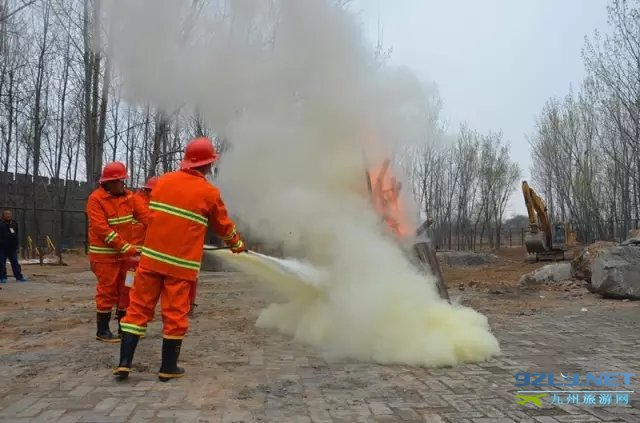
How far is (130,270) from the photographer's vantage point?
221 inches

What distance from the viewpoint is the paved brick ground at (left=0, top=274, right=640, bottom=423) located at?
3369 mm

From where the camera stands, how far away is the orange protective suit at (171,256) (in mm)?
4102

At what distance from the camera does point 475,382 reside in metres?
4.12

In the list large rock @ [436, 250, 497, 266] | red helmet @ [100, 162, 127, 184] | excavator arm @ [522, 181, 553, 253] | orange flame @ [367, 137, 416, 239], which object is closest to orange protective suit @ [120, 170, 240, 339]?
red helmet @ [100, 162, 127, 184]

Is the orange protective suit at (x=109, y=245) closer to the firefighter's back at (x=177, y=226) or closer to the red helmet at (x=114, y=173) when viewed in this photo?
the red helmet at (x=114, y=173)

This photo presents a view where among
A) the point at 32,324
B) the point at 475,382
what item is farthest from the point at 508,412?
the point at 32,324

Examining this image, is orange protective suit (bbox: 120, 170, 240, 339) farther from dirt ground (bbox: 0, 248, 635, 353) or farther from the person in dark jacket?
the person in dark jacket

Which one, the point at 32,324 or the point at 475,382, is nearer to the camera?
the point at 475,382

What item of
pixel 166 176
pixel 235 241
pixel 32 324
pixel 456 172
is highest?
pixel 456 172

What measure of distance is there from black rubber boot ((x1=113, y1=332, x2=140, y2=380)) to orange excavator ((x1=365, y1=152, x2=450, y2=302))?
2.77m

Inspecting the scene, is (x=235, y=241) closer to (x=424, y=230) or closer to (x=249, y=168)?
(x=249, y=168)

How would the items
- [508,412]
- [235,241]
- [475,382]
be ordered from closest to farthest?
[508,412] < [475,382] < [235,241]

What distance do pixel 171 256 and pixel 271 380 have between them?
1.27m

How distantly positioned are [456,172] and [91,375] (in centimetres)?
3489
